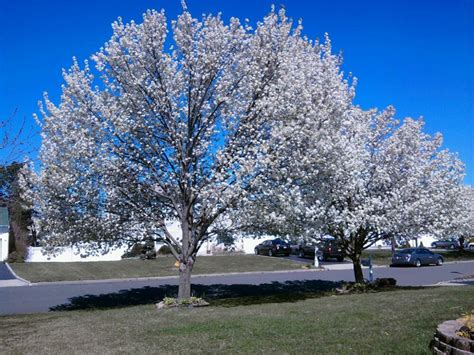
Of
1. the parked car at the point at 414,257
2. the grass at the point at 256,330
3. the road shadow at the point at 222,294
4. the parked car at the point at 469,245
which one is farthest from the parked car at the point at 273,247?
the parked car at the point at 469,245

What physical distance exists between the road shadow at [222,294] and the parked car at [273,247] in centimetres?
1726

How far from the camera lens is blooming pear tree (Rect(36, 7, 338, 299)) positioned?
1357 centimetres

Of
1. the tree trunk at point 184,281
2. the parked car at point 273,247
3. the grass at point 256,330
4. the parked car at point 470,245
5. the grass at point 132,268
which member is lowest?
the grass at point 256,330

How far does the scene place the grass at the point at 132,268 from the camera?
26.7m

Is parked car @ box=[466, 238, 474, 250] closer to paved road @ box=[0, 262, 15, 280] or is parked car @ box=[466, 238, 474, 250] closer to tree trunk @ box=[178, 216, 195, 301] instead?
paved road @ box=[0, 262, 15, 280]

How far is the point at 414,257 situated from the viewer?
34.8 metres

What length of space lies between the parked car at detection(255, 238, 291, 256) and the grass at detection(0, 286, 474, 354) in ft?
94.7

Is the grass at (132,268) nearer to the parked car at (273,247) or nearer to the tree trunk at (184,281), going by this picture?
the parked car at (273,247)

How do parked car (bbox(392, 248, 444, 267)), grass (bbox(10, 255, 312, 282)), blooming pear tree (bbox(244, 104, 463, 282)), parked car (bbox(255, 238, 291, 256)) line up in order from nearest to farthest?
blooming pear tree (bbox(244, 104, 463, 282)) < grass (bbox(10, 255, 312, 282)) < parked car (bbox(392, 248, 444, 267)) < parked car (bbox(255, 238, 291, 256))

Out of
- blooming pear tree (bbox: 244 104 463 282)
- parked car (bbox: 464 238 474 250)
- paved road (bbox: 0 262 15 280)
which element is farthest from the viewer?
parked car (bbox: 464 238 474 250)

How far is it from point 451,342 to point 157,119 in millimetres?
10387

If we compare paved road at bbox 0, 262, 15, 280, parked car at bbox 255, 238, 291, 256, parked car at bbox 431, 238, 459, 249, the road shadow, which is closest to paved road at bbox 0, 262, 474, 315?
the road shadow

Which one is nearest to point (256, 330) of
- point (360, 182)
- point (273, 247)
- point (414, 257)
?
point (360, 182)

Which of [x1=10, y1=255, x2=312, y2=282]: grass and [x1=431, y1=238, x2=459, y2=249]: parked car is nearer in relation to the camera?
[x1=10, y1=255, x2=312, y2=282]: grass
